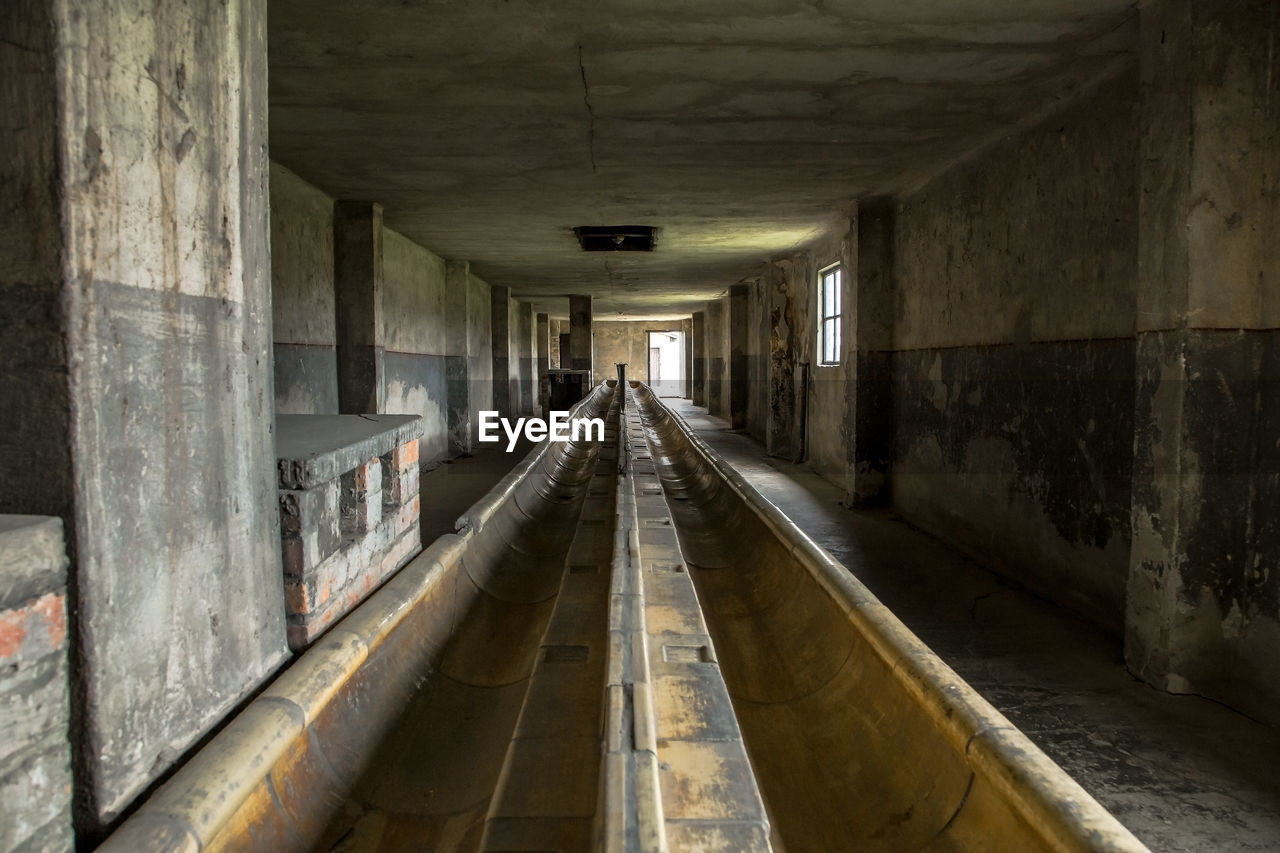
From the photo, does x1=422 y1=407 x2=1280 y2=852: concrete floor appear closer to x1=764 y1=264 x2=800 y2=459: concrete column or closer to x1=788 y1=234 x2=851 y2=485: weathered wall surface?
x1=788 y1=234 x2=851 y2=485: weathered wall surface

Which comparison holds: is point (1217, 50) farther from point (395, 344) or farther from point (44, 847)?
point (395, 344)

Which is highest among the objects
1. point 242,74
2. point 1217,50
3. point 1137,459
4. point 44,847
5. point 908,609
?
point 1217,50

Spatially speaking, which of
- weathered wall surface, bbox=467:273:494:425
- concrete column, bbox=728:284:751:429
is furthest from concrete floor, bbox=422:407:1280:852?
concrete column, bbox=728:284:751:429

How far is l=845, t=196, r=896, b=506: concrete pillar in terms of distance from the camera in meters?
6.62

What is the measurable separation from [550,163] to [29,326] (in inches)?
177

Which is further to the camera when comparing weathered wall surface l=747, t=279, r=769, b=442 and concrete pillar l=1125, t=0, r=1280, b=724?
weathered wall surface l=747, t=279, r=769, b=442

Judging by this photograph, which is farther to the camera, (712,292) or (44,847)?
(712,292)

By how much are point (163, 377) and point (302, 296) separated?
17.0 ft

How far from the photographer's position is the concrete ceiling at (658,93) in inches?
123

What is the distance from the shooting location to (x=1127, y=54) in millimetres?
3459

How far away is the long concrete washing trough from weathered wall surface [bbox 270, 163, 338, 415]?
112 inches

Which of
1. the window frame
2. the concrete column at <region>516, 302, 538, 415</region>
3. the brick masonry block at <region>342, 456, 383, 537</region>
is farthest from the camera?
the concrete column at <region>516, 302, 538, 415</region>

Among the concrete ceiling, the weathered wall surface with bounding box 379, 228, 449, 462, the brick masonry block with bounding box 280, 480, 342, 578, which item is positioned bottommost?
the brick masonry block with bounding box 280, 480, 342, 578

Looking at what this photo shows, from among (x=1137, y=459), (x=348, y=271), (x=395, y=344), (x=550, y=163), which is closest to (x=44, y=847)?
(x=1137, y=459)
